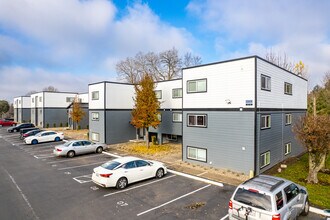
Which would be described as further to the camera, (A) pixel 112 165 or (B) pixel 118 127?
(B) pixel 118 127

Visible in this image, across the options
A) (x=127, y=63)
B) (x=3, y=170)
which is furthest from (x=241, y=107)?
(x=127, y=63)

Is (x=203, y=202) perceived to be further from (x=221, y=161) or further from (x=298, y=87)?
(x=298, y=87)

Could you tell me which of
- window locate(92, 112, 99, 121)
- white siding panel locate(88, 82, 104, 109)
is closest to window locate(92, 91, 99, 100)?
white siding panel locate(88, 82, 104, 109)

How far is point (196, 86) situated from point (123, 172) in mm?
9052

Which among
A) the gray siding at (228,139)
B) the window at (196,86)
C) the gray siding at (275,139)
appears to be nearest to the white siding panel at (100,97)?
the window at (196,86)

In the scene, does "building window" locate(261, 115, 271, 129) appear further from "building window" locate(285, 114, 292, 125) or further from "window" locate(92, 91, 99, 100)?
"window" locate(92, 91, 99, 100)

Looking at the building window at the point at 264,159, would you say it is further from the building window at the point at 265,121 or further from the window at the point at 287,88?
the window at the point at 287,88

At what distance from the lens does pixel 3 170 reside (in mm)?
16031

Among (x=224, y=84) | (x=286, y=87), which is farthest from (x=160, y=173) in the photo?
(x=286, y=87)

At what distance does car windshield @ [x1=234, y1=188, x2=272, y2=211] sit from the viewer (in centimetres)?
715

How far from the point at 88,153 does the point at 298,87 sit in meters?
21.9

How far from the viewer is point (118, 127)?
88.8 ft

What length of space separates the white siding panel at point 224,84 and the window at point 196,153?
3.47 m

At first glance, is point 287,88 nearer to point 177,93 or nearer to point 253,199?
point 177,93
